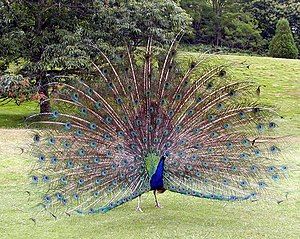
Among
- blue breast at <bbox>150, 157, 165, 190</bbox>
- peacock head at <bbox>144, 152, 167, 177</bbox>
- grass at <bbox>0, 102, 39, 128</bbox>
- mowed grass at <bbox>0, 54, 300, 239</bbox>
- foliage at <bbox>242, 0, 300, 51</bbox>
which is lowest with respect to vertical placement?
grass at <bbox>0, 102, 39, 128</bbox>

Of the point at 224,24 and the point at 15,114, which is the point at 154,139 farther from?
the point at 224,24

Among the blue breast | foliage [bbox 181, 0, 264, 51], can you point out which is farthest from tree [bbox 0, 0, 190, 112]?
foliage [bbox 181, 0, 264, 51]

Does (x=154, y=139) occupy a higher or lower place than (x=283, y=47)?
higher

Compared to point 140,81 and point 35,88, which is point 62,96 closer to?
point 140,81

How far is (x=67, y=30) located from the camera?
20125mm

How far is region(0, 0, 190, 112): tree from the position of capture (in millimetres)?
18766

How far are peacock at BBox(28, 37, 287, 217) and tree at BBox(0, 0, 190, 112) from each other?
1054 centimetres

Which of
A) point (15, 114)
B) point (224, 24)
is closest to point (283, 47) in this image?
point (224, 24)

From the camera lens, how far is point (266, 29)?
40688 mm

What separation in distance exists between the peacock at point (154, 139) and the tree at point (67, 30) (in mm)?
10541

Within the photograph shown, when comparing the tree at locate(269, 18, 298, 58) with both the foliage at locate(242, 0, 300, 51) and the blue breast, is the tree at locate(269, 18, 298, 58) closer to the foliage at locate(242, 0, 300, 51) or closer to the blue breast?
the foliage at locate(242, 0, 300, 51)

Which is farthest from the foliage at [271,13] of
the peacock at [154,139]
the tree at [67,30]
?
the peacock at [154,139]

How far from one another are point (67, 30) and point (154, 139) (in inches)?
527

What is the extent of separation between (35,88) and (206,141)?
466 inches
